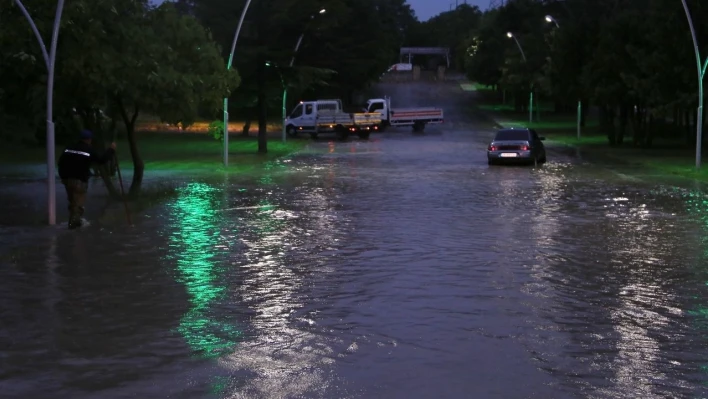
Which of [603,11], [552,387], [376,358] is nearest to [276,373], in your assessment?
[376,358]

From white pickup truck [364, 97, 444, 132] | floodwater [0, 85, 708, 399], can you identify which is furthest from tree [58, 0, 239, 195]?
white pickup truck [364, 97, 444, 132]

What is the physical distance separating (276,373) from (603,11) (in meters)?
81.9

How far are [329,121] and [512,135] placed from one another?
25.0 meters

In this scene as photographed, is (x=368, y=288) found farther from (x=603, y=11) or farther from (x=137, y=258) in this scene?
(x=603, y=11)

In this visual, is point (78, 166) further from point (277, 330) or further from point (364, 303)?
point (277, 330)

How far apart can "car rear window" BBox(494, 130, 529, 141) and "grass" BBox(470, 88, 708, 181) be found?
4.22 meters

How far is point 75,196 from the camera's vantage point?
18.2 metres

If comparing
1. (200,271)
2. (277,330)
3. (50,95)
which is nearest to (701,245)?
(200,271)

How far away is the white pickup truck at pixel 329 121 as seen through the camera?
62.9 metres

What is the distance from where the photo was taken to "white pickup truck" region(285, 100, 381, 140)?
62875 millimetres

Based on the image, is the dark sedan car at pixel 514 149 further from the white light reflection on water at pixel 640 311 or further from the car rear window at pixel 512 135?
the white light reflection on water at pixel 640 311

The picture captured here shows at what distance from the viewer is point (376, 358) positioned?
8906 mm

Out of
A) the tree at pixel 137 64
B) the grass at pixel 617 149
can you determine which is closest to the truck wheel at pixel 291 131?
the grass at pixel 617 149

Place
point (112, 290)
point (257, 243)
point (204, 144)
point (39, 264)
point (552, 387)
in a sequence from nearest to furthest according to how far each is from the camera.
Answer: point (552, 387)
point (112, 290)
point (39, 264)
point (257, 243)
point (204, 144)
